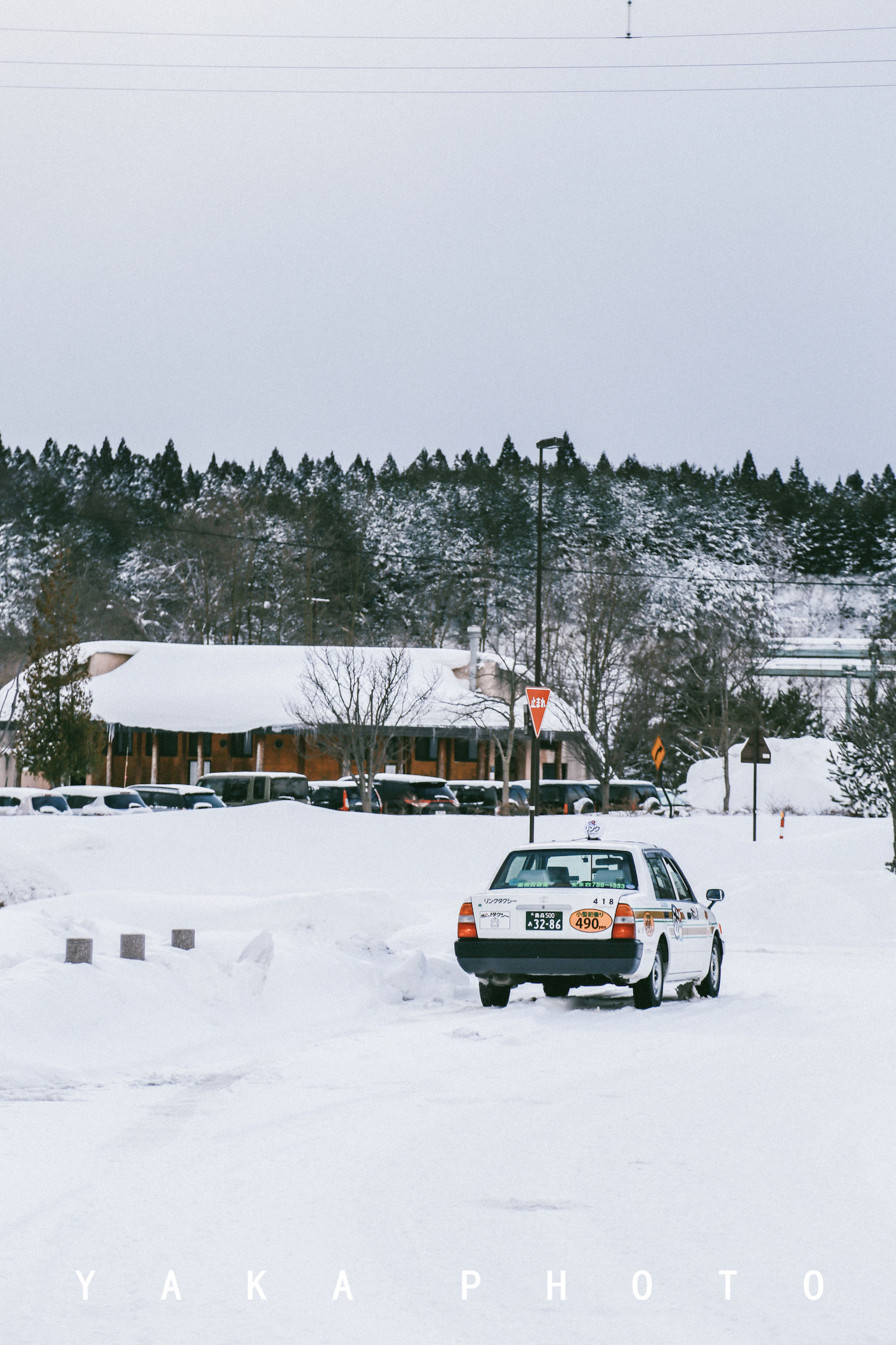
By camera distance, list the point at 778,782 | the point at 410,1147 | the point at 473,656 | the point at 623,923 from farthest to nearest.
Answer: the point at 473,656 < the point at 778,782 < the point at 623,923 < the point at 410,1147

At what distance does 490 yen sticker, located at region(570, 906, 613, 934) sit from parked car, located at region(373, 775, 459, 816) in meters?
37.0

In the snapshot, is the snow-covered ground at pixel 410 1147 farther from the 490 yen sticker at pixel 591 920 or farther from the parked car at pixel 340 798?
the parked car at pixel 340 798

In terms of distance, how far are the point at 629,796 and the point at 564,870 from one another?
145 feet

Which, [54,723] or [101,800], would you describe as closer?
[101,800]

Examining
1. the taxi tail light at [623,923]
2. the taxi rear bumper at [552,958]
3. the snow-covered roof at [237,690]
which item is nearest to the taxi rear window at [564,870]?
the taxi tail light at [623,923]

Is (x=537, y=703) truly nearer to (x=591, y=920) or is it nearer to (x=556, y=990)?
(x=556, y=990)

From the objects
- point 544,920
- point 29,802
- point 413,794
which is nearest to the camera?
point 544,920

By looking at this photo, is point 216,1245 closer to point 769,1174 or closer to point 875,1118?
point 769,1174

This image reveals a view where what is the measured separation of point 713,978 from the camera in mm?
15578

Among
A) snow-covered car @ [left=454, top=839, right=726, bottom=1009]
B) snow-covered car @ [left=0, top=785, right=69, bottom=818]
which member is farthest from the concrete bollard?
snow-covered car @ [left=0, top=785, right=69, bottom=818]

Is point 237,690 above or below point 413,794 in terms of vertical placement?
above

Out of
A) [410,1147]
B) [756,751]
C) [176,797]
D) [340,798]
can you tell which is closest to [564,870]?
[410,1147]

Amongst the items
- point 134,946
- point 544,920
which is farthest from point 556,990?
point 134,946

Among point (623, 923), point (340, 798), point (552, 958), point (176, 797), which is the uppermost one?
point (340, 798)
